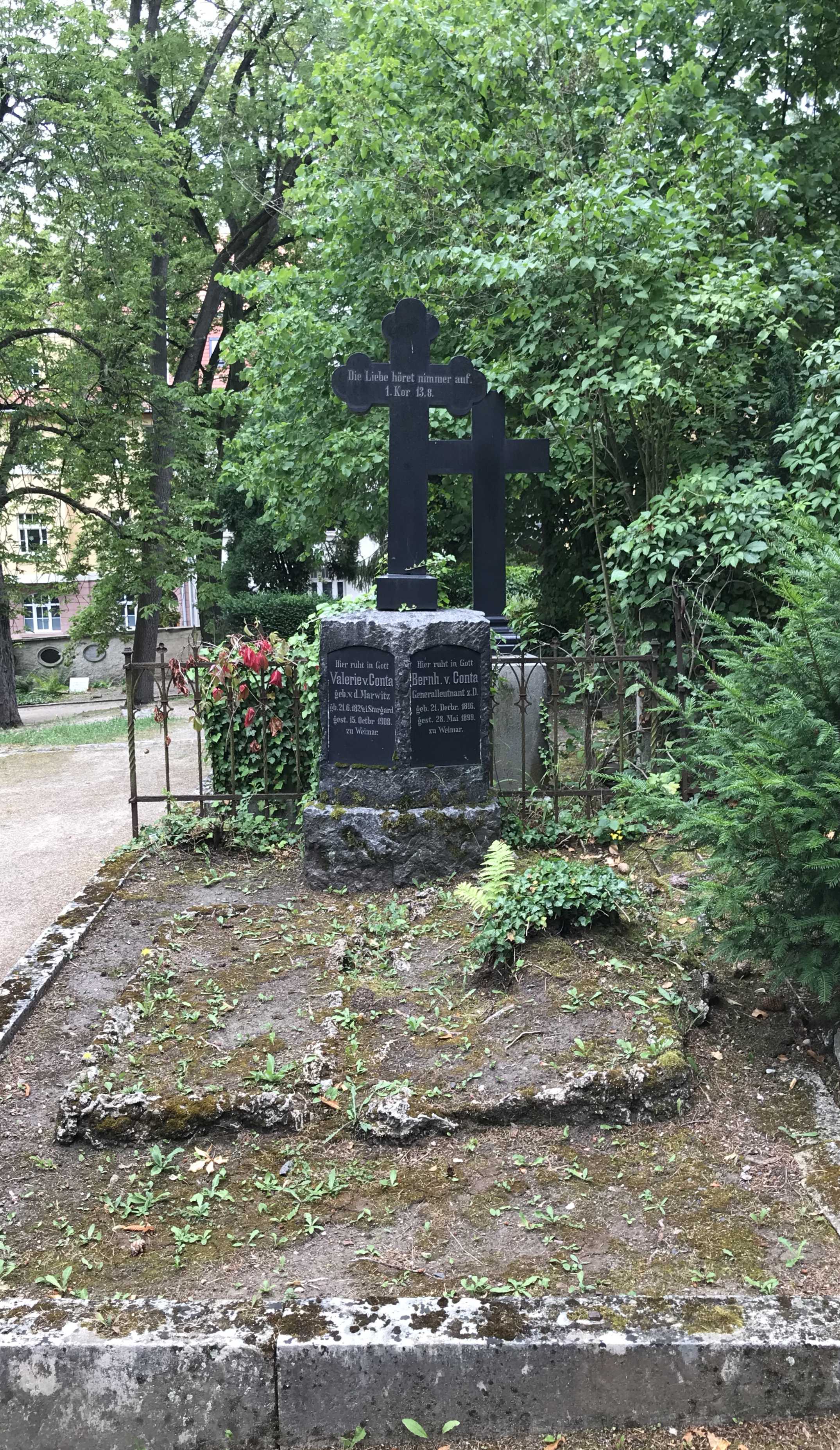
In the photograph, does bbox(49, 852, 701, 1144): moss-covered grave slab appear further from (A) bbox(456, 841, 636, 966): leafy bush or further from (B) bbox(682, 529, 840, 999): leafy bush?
(B) bbox(682, 529, 840, 999): leafy bush

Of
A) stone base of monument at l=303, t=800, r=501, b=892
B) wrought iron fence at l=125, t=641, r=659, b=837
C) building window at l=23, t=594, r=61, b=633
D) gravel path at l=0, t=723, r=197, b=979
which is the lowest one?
gravel path at l=0, t=723, r=197, b=979

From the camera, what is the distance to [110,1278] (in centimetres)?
294

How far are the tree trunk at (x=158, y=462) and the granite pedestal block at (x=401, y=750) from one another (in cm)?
1239

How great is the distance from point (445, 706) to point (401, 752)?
1.18 feet

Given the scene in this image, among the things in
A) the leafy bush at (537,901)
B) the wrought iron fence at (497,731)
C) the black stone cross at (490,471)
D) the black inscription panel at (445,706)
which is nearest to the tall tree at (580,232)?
the black stone cross at (490,471)

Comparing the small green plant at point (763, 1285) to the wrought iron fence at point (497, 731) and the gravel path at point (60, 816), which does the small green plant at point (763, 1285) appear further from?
the gravel path at point (60, 816)

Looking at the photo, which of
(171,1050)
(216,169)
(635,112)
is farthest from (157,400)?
(171,1050)

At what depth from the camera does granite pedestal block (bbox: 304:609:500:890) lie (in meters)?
5.88

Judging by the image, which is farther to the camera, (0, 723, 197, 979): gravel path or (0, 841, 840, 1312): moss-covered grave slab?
(0, 723, 197, 979): gravel path

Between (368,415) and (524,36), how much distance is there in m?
4.09

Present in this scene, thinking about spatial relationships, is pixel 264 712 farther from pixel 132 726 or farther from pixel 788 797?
pixel 788 797

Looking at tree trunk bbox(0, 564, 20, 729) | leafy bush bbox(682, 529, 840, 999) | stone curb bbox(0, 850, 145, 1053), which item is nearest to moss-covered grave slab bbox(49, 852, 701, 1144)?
stone curb bbox(0, 850, 145, 1053)

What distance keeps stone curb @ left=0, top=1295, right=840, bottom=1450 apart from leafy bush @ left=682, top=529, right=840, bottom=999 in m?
1.30

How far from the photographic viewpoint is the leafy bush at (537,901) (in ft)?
14.7
